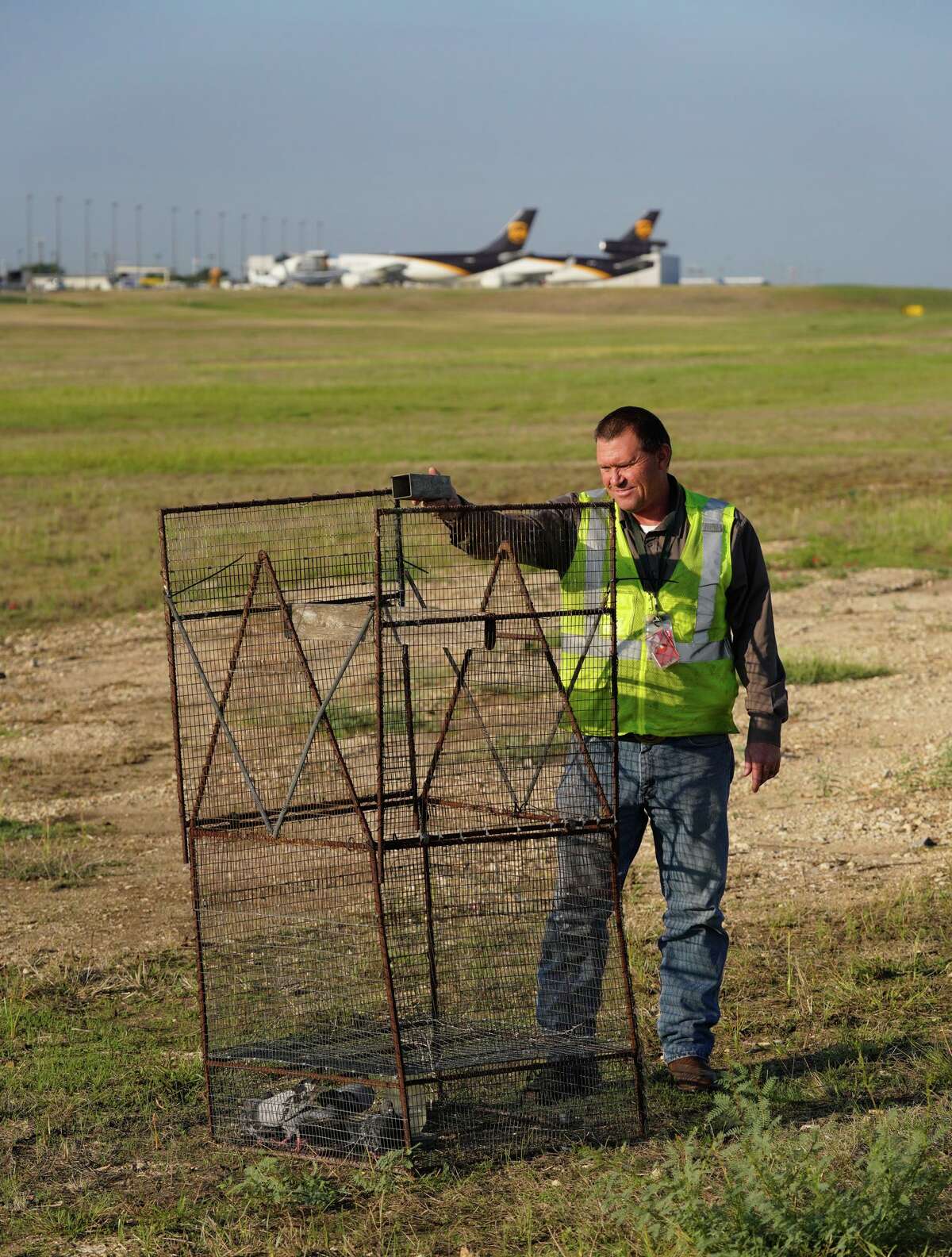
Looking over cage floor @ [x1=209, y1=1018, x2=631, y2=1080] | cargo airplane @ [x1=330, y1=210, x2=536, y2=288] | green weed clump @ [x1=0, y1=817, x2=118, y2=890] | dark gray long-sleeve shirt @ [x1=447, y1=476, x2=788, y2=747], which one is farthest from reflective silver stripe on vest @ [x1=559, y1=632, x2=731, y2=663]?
cargo airplane @ [x1=330, y1=210, x2=536, y2=288]

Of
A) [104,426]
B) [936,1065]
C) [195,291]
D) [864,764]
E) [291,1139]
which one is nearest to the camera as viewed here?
[291,1139]

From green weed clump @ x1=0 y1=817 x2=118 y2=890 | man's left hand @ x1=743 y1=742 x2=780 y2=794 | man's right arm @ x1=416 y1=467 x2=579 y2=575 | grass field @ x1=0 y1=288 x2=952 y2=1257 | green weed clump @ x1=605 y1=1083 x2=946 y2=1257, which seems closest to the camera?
green weed clump @ x1=605 y1=1083 x2=946 y2=1257

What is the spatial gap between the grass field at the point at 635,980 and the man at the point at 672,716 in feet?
1.24

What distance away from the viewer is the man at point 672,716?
4.71 m

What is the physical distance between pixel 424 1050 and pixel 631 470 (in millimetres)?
1865

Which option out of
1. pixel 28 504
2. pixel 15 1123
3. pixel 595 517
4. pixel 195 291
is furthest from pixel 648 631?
pixel 195 291

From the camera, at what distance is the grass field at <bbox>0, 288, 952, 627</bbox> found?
1711cm

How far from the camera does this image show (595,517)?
15.7 feet

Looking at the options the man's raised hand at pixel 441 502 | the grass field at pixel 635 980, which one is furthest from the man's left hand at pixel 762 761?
the man's raised hand at pixel 441 502

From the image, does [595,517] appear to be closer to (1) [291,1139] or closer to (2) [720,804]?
(2) [720,804]

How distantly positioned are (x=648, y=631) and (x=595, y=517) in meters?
0.38

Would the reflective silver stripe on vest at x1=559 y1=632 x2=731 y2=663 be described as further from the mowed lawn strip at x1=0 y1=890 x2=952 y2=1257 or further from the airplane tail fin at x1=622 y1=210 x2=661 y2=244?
the airplane tail fin at x1=622 y1=210 x2=661 y2=244

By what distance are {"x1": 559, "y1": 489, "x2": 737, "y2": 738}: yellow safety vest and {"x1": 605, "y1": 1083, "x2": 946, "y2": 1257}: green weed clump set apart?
4.16ft

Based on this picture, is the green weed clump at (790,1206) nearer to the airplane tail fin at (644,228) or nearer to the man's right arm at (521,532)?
the man's right arm at (521,532)
